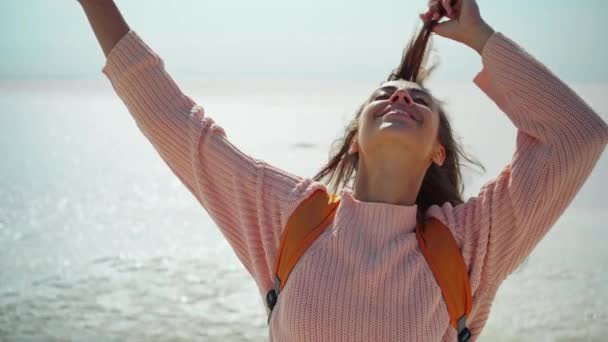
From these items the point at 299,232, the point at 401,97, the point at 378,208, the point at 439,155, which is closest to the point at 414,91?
the point at 401,97

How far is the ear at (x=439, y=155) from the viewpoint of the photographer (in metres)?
1.96

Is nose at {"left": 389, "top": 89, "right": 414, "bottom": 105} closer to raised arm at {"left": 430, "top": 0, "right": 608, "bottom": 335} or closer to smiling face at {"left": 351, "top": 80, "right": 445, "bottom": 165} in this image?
smiling face at {"left": 351, "top": 80, "right": 445, "bottom": 165}

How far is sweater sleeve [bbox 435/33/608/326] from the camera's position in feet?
5.65

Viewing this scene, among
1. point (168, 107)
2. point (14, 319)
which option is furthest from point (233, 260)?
point (168, 107)

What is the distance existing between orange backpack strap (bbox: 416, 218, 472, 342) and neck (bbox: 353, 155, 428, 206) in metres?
0.13

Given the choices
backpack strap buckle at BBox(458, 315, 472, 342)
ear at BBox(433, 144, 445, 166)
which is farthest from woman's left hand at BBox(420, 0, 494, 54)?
backpack strap buckle at BBox(458, 315, 472, 342)

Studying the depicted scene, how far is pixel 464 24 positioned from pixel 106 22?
90cm

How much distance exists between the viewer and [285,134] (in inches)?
525

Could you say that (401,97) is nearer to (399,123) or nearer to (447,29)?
(399,123)

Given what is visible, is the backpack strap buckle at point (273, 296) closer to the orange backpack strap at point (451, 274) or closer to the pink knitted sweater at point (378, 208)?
the pink knitted sweater at point (378, 208)

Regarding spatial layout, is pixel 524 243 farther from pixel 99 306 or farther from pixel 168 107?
pixel 99 306

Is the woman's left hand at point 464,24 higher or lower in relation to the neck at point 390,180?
higher

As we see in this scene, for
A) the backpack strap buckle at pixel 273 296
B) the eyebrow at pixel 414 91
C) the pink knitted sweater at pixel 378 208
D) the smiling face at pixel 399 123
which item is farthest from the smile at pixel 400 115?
the backpack strap buckle at pixel 273 296

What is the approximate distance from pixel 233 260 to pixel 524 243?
3903 millimetres
